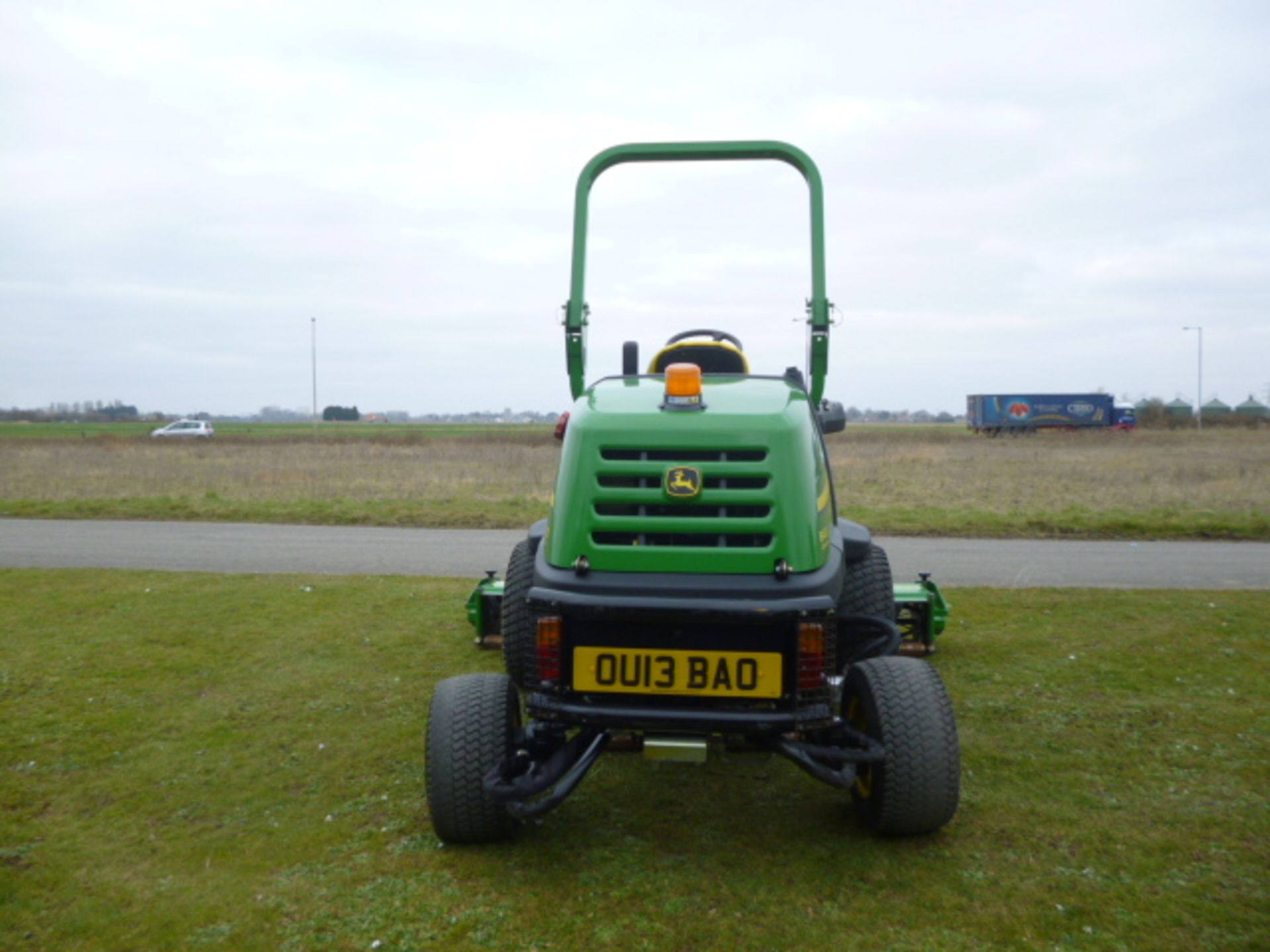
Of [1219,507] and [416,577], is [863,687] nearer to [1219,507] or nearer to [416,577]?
[416,577]

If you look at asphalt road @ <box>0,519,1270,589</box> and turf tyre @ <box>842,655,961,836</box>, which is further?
asphalt road @ <box>0,519,1270,589</box>

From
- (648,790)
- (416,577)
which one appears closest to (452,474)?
(416,577)

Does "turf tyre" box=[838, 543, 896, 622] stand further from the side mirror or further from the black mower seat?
the black mower seat

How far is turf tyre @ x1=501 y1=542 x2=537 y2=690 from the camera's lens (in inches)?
217

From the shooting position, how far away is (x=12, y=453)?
3338 centimetres

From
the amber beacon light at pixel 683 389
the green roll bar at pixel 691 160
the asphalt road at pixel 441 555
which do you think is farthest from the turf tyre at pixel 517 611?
the asphalt road at pixel 441 555

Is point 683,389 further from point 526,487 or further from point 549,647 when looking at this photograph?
point 526,487

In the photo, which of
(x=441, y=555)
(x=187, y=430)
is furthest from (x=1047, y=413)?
(x=441, y=555)

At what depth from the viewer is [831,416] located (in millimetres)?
5230

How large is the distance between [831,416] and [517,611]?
2.03 meters

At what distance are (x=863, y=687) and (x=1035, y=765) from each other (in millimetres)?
1444

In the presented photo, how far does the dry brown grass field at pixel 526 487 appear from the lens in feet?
48.2

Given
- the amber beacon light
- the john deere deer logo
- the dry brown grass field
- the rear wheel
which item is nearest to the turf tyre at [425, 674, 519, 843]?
the john deere deer logo

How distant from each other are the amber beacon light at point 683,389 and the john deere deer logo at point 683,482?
1.10 ft
